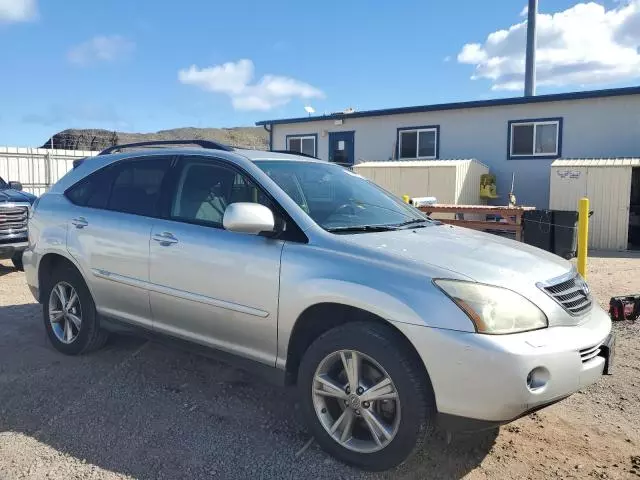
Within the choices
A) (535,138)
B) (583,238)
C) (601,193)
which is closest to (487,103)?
(535,138)

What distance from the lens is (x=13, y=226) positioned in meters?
8.70

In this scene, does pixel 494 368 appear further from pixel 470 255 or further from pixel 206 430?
pixel 206 430

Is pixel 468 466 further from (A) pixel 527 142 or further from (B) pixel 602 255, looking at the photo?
(A) pixel 527 142

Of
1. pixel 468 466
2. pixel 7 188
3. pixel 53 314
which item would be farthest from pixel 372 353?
pixel 7 188

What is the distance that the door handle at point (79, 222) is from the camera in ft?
14.7

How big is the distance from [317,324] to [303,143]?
17.2m

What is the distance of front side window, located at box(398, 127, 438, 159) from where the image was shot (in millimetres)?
17297

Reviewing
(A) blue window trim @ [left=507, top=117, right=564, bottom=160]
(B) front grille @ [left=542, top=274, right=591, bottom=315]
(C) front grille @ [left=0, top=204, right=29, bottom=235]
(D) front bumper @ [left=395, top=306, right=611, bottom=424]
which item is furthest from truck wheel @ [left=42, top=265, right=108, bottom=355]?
(A) blue window trim @ [left=507, top=117, right=564, bottom=160]

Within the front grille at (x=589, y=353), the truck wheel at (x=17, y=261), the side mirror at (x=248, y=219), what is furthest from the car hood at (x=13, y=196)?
the front grille at (x=589, y=353)

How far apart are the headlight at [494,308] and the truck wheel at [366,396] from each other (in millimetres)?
374

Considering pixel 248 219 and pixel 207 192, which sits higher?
pixel 207 192

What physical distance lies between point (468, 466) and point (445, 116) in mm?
15090

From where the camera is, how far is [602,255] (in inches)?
468

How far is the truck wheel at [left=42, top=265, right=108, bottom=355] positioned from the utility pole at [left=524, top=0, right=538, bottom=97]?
20.5m
